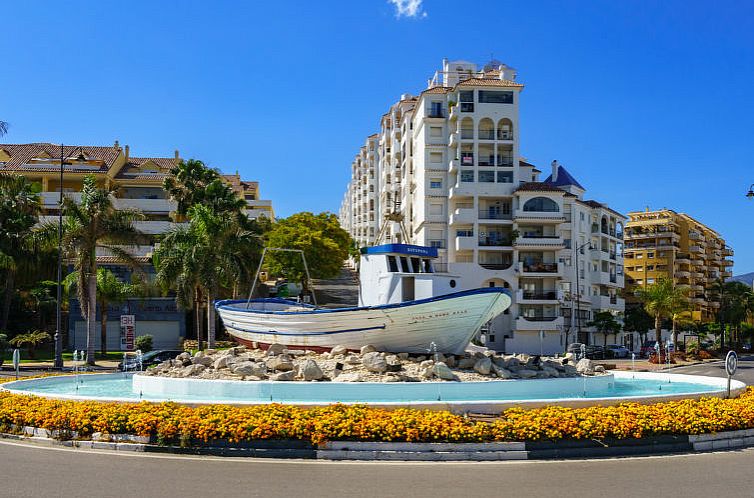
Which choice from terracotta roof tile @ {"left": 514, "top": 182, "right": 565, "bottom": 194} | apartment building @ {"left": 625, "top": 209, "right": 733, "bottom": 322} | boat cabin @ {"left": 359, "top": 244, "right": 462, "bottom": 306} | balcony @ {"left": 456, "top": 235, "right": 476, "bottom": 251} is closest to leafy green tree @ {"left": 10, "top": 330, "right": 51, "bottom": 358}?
boat cabin @ {"left": 359, "top": 244, "right": 462, "bottom": 306}

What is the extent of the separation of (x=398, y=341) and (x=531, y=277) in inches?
1684

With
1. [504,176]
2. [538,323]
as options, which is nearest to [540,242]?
[504,176]

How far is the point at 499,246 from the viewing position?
6775cm

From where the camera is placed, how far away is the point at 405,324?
85.5 ft

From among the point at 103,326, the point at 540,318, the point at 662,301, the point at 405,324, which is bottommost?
the point at 103,326

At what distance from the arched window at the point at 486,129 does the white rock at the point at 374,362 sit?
4781 centimetres

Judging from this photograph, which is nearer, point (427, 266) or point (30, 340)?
point (427, 266)

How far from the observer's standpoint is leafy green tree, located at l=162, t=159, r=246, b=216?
Answer: 197 feet

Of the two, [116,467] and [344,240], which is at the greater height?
[344,240]

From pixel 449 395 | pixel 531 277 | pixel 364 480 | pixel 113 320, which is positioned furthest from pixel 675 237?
pixel 364 480

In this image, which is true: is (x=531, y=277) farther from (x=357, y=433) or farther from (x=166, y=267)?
(x=357, y=433)

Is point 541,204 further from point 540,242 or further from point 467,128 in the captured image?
point 467,128

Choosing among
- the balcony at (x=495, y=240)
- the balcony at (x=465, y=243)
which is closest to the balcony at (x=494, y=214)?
the balcony at (x=495, y=240)

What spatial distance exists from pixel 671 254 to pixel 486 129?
2221 inches
